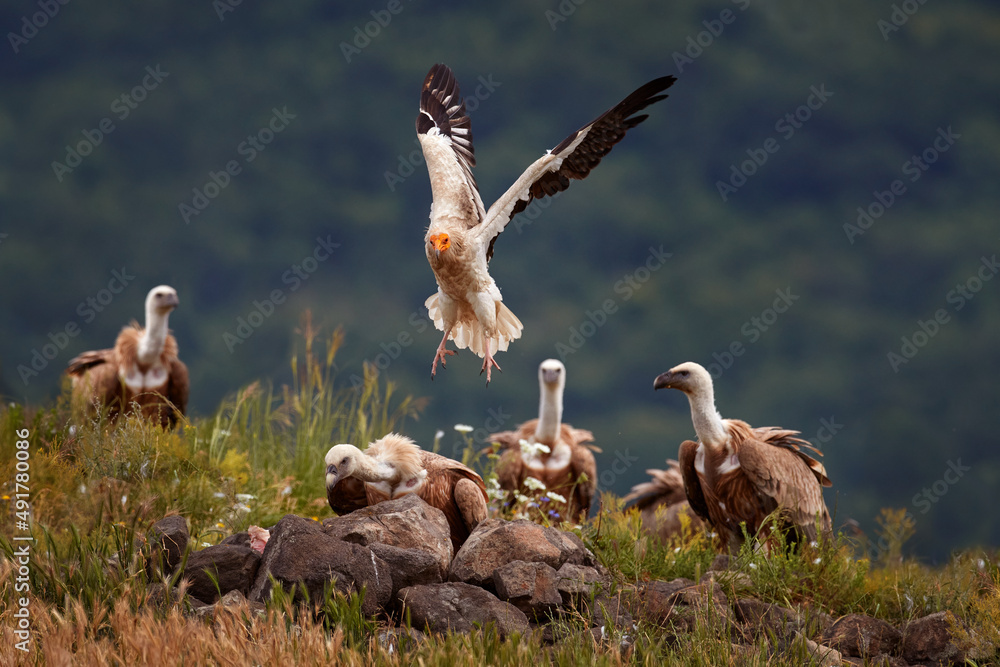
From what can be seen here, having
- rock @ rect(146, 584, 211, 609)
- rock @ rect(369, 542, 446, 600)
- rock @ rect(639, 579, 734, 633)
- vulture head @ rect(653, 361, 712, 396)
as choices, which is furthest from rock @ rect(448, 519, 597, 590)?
vulture head @ rect(653, 361, 712, 396)

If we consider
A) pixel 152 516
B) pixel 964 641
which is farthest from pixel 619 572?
pixel 152 516

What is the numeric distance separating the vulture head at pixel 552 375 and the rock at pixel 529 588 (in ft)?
16.7

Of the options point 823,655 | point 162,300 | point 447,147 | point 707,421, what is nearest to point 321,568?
point 823,655

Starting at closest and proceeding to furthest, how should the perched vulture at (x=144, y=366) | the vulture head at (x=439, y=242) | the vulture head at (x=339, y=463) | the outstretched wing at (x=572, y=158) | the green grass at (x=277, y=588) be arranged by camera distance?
the green grass at (x=277, y=588), the vulture head at (x=439, y=242), the outstretched wing at (x=572, y=158), the vulture head at (x=339, y=463), the perched vulture at (x=144, y=366)

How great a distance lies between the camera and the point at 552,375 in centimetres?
1009

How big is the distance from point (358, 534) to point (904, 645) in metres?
3.21

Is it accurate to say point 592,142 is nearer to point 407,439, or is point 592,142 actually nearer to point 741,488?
point 407,439

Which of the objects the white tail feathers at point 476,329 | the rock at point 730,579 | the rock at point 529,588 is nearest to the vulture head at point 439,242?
the white tail feathers at point 476,329

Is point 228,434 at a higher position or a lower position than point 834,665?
higher

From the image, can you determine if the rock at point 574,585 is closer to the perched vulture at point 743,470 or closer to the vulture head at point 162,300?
the perched vulture at point 743,470

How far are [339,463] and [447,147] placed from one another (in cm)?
219

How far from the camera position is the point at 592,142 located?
5609 millimetres

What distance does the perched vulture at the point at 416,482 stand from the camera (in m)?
5.89

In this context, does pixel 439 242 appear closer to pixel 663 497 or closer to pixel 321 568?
pixel 321 568
